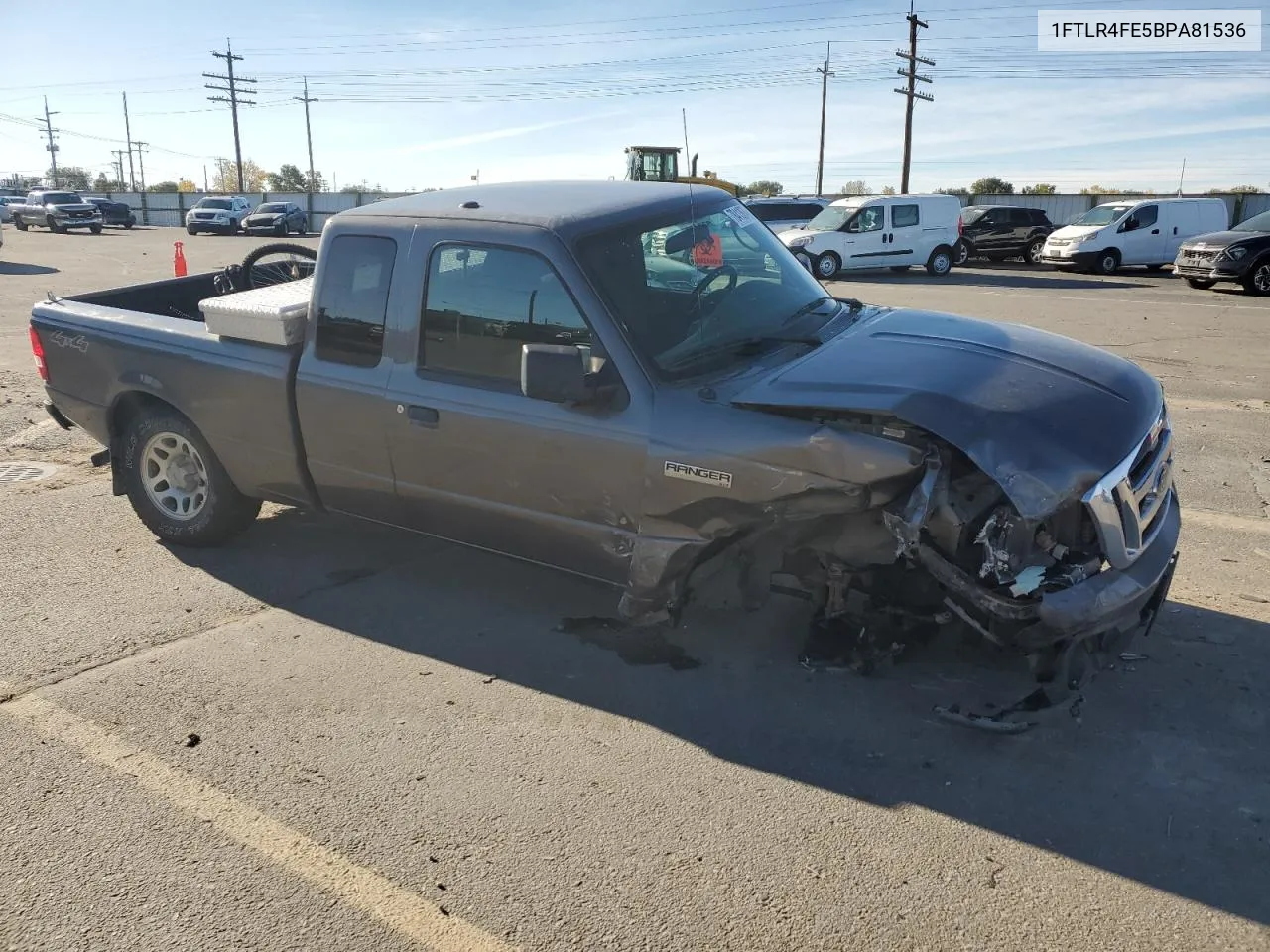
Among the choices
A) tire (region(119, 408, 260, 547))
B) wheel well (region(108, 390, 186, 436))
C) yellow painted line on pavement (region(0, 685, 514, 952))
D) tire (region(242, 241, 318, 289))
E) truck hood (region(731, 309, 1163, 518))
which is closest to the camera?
yellow painted line on pavement (region(0, 685, 514, 952))

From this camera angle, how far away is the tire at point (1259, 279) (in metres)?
18.8

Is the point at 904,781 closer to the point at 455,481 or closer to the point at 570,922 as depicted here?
the point at 570,922

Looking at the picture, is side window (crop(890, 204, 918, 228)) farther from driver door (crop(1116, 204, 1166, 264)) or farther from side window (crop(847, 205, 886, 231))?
driver door (crop(1116, 204, 1166, 264))

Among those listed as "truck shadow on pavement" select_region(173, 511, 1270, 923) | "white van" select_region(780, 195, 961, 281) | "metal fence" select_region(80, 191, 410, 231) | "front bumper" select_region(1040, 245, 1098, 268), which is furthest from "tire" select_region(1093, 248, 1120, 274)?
"metal fence" select_region(80, 191, 410, 231)

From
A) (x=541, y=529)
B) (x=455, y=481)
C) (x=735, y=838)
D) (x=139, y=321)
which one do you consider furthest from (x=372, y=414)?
(x=735, y=838)

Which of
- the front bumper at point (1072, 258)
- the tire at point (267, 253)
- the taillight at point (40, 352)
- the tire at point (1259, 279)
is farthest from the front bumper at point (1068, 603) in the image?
the front bumper at point (1072, 258)

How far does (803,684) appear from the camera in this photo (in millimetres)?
3809

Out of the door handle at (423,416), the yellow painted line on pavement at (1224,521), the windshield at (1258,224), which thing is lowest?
the yellow painted line on pavement at (1224,521)

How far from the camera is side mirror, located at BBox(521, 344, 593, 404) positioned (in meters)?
3.54

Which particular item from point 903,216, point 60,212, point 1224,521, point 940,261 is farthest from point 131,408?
point 60,212

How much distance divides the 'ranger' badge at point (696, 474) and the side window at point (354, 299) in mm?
1530

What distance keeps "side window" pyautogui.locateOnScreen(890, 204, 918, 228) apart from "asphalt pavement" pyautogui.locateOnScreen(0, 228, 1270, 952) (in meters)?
20.1

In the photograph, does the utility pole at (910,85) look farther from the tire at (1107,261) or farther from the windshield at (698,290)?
the windshield at (698,290)

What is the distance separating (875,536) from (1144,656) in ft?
4.55
